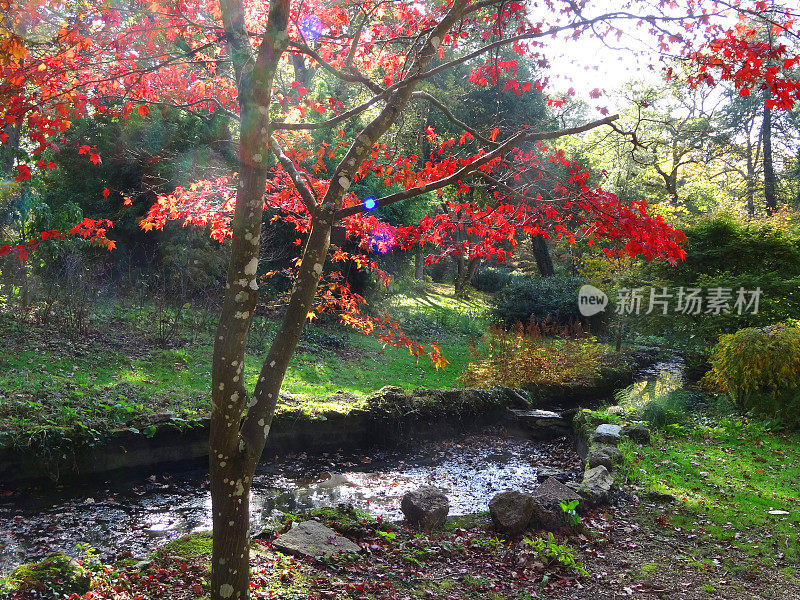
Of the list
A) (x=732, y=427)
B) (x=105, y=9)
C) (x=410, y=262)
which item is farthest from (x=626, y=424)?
(x=410, y=262)

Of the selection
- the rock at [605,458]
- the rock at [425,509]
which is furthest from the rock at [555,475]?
the rock at [425,509]

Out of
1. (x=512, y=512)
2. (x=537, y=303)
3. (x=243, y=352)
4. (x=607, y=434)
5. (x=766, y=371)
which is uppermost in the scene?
(x=537, y=303)

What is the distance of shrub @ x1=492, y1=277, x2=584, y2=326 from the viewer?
17438mm

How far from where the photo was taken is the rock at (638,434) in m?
7.58

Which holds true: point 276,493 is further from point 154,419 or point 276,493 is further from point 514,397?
point 514,397

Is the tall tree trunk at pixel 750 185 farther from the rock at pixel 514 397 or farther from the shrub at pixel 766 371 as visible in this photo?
the rock at pixel 514 397

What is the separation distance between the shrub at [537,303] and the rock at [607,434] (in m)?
9.49

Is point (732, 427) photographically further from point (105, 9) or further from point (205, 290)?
point (205, 290)

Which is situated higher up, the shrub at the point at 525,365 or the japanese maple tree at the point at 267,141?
the japanese maple tree at the point at 267,141

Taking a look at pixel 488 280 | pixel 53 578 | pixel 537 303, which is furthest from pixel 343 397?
pixel 488 280

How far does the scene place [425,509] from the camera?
5105 mm

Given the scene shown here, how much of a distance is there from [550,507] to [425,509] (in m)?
1.10

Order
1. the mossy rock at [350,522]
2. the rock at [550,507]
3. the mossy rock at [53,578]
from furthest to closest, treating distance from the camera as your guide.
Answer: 1. the rock at [550,507]
2. the mossy rock at [350,522]
3. the mossy rock at [53,578]

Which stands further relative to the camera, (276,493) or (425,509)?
(276,493)
